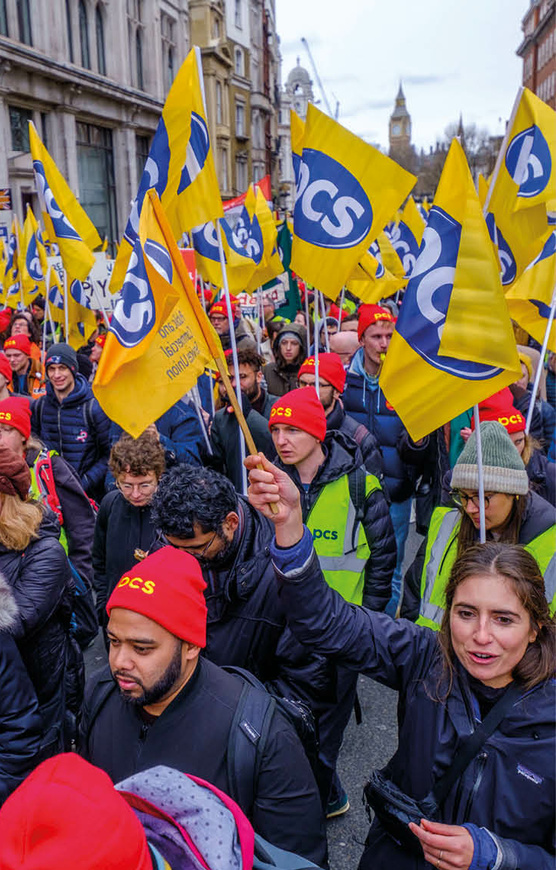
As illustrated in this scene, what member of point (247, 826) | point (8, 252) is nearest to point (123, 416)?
point (247, 826)

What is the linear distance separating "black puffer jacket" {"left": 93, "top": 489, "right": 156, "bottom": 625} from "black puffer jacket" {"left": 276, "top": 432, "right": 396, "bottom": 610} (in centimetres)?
73

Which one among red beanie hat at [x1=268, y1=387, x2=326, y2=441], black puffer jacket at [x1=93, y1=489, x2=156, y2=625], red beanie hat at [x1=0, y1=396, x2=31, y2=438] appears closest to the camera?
red beanie hat at [x1=268, y1=387, x2=326, y2=441]

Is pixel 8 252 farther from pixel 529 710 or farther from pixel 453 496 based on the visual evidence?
pixel 529 710

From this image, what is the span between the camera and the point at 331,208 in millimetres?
3977

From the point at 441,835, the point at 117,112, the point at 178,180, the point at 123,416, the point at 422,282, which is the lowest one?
the point at 441,835

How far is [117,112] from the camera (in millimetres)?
27094

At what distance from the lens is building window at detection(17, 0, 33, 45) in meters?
21.5

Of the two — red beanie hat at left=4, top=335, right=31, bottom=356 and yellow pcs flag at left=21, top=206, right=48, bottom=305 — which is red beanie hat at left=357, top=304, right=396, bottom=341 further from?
yellow pcs flag at left=21, top=206, right=48, bottom=305

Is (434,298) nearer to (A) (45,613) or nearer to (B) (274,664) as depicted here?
(B) (274,664)

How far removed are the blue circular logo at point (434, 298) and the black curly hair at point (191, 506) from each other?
853mm

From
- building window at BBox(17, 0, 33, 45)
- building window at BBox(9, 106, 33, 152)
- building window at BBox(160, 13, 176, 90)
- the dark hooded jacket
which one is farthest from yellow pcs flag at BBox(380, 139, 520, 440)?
building window at BBox(160, 13, 176, 90)

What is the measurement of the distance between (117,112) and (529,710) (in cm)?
2892

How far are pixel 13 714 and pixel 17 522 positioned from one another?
0.69m

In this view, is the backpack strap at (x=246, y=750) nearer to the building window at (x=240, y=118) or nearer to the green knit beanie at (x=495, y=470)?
the green knit beanie at (x=495, y=470)
